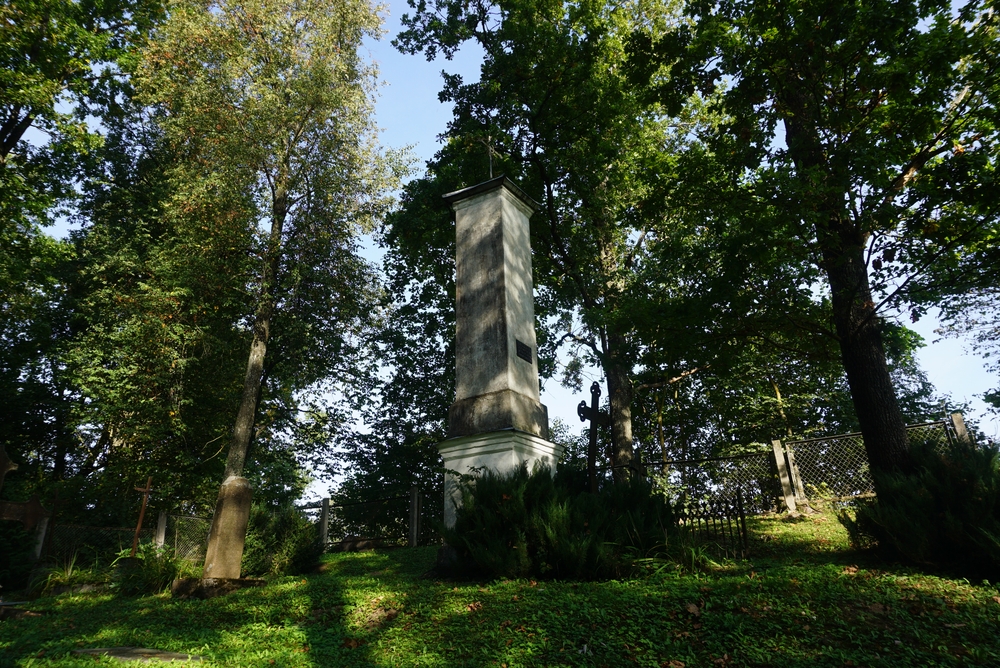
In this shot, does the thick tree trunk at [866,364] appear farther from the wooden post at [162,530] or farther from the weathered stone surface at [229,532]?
the wooden post at [162,530]

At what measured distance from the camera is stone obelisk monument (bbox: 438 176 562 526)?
9039 millimetres

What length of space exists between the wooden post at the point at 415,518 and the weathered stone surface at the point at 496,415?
6.39 metres

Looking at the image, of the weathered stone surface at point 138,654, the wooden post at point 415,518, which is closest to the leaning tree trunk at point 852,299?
the weathered stone surface at point 138,654

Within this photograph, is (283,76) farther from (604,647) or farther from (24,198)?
(604,647)

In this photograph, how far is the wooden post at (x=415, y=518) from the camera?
15.0m

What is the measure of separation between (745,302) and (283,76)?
14634 millimetres

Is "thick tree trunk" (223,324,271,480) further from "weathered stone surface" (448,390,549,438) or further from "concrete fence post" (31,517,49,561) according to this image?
"weathered stone surface" (448,390,549,438)

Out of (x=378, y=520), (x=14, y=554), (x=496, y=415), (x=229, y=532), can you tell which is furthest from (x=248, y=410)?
(x=378, y=520)

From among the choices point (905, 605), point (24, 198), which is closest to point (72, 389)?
point (24, 198)

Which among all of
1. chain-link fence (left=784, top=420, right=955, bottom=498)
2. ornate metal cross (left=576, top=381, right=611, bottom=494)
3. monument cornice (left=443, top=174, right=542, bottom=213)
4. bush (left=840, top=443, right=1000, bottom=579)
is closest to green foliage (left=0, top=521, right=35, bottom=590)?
ornate metal cross (left=576, top=381, right=611, bottom=494)

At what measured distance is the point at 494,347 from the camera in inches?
387

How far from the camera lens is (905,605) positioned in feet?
18.2

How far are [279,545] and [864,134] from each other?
12423mm

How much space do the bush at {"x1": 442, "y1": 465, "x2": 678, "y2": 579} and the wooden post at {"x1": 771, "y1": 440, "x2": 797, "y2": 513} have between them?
639cm
